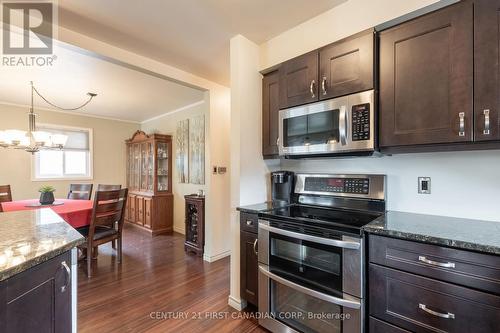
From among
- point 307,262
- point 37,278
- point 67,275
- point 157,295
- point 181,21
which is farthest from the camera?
point 157,295

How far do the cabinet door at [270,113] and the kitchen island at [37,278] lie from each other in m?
1.57

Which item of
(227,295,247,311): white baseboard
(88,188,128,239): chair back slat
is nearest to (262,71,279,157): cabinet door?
(227,295,247,311): white baseboard

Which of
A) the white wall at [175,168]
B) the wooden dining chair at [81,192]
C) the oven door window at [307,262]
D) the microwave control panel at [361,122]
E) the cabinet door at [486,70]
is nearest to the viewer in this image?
the cabinet door at [486,70]

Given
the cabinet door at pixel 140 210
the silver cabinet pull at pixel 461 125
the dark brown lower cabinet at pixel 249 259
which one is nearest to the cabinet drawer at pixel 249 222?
the dark brown lower cabinet at pixel 249 259

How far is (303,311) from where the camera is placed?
1.65m

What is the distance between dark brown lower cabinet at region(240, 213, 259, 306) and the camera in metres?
1.97

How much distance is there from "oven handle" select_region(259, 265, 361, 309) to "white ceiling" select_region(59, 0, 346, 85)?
80.1 inches

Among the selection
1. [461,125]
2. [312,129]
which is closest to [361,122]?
[312,129]

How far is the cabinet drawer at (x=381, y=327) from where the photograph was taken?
4.13ft

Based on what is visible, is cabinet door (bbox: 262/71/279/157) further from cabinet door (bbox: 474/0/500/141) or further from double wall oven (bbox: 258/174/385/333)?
cabinet door (bbox: 474/0/500/141)

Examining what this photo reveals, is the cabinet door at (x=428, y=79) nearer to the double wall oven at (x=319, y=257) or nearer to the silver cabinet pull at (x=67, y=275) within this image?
the double wall oven at (x=319, y=257)

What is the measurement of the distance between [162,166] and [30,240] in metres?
3.90

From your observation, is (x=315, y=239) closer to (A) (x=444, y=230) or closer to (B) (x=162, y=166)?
(A) (x=444, y=230)

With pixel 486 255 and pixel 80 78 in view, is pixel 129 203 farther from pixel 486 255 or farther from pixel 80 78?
pixel 486 255
